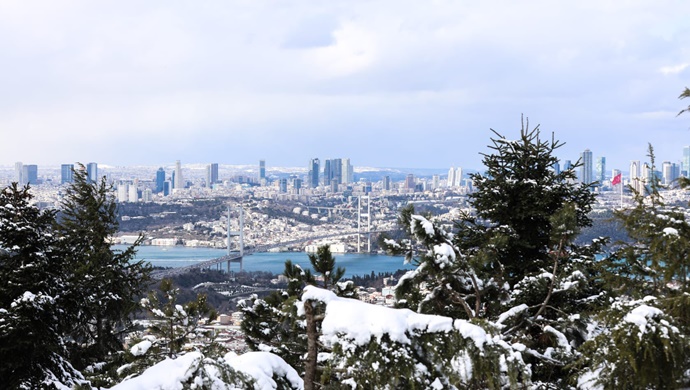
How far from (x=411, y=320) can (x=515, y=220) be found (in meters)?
5.01

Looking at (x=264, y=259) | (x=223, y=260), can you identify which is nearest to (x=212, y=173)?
(x=264, y=259)

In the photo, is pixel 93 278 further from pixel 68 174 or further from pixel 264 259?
pixel 68 174

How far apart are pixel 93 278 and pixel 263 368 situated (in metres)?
5.31

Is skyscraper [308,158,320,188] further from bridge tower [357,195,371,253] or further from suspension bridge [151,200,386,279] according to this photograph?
suspension bridge [151,200,386,279]

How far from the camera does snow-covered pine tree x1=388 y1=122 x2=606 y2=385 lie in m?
3.59

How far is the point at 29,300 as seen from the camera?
5535 millimetres

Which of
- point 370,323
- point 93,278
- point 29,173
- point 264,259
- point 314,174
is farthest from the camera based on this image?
point 314,174

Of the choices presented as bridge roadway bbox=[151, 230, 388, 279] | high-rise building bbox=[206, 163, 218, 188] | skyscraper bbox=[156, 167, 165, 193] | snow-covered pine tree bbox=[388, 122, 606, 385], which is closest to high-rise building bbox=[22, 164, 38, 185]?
skyscraper bbox=[156, 167, 165, 193]

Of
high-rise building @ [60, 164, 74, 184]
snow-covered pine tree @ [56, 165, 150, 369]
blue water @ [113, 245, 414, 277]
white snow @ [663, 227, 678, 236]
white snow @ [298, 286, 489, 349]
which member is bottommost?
blue water @ [113, 245, 414, 277]

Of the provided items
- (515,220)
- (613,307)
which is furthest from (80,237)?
(613,307)

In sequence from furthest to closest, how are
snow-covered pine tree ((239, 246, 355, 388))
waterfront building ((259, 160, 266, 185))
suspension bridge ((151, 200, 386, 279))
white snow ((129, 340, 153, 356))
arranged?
1. waterfront building ((259, 160, 266, 185))
2. suspension bridge ((151, 200, 386, 279))
3. snow-covered pine tree ((239, 246, 355, 388))
4. white snow ((129, 340, 153, 356))

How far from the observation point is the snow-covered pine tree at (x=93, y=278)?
6.74m

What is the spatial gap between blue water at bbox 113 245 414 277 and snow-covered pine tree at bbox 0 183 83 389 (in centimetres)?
3093

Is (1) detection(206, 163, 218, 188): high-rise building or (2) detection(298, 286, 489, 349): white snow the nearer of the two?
(2) detection(298, 286, 489, 349): white snow
